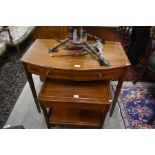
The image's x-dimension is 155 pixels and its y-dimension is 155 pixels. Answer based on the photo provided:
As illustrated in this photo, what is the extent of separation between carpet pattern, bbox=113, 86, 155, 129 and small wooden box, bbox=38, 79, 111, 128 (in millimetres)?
398

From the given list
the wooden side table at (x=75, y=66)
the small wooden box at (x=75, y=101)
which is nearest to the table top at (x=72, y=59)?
the wooden side table at (x=75, y=66)

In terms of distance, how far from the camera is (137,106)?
1.83m

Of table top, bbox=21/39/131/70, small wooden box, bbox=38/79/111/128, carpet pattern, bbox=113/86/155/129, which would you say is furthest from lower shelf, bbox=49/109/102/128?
table top, bbox=21/39/131/70

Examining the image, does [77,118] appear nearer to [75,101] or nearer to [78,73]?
[75,101]

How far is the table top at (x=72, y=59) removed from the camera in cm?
122

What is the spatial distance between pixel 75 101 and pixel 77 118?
334 mm

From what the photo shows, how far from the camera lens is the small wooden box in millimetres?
1215

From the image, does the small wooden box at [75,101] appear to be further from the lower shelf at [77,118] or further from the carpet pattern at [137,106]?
the carpet pattern at [137,106]

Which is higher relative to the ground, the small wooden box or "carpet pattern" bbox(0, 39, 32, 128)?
the small wooden box

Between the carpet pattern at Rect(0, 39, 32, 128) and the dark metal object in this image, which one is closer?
the dark metal object

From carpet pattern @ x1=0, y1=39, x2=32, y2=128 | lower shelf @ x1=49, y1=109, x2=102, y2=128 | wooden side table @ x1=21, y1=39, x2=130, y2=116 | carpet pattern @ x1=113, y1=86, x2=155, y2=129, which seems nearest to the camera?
wooden side table @ x1=21, y1=39, x2=130, y2=116

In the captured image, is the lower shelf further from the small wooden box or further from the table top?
the table top
